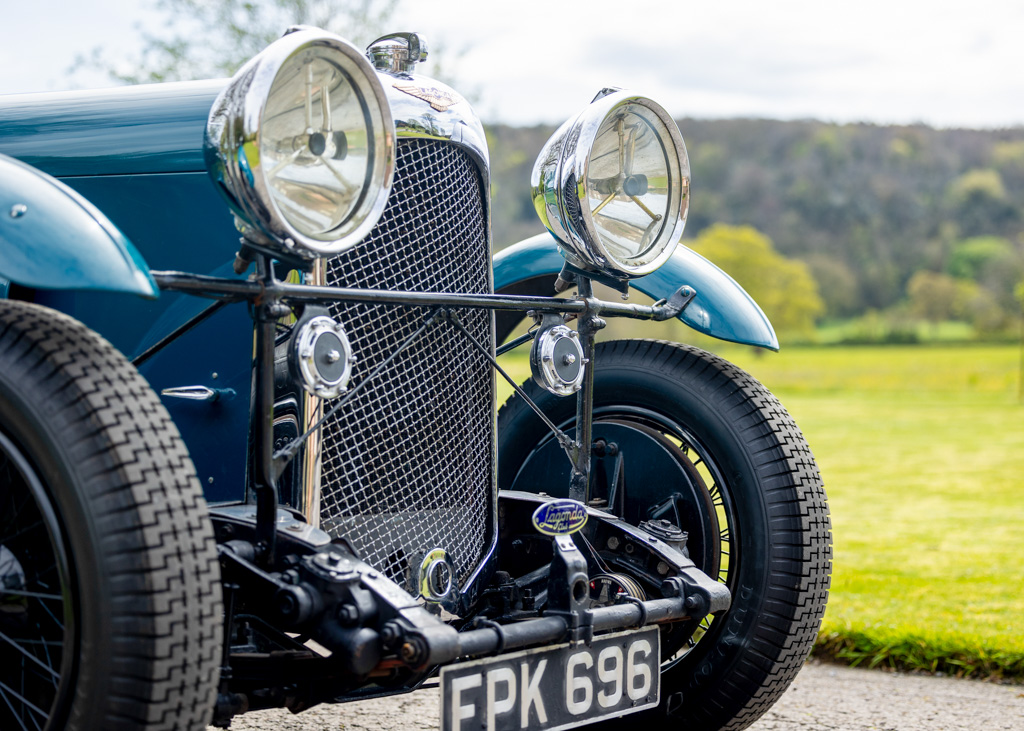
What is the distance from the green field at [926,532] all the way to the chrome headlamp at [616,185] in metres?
1.88

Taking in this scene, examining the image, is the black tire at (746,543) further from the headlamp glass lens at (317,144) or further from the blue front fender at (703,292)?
the headlamp glass lens at (317,144)

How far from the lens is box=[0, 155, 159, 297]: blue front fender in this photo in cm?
158

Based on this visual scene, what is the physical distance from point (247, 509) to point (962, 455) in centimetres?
1044

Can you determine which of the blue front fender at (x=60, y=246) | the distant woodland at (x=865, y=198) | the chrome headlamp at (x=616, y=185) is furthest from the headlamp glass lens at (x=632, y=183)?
the distant woodland at (x=865, y=198)

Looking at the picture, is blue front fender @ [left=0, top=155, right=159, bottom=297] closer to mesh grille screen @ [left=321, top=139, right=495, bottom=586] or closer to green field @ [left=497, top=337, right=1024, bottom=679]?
mesh grille screen @ [left=321, top=139, right=495, bottom=586]

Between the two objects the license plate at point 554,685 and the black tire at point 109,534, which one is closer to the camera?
the black tire at point 109,534

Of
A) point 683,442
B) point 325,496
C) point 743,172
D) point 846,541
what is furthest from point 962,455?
point 743,172

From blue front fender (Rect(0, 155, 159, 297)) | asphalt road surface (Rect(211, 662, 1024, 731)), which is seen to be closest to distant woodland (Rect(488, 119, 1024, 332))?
asphalt road surface (Rect(211, 662, 1024, 731))

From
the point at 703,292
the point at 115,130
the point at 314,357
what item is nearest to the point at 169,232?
the point at 115,130

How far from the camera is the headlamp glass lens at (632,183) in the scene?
2236mm

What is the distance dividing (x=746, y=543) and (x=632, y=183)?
0.82 meters

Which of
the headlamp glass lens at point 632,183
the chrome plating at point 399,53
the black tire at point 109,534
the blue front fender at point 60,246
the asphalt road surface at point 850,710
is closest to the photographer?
the black tire at point 109,534

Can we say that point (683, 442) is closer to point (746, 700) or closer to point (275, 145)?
point (746, 700)

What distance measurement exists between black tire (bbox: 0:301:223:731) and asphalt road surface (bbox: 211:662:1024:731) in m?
1.31
